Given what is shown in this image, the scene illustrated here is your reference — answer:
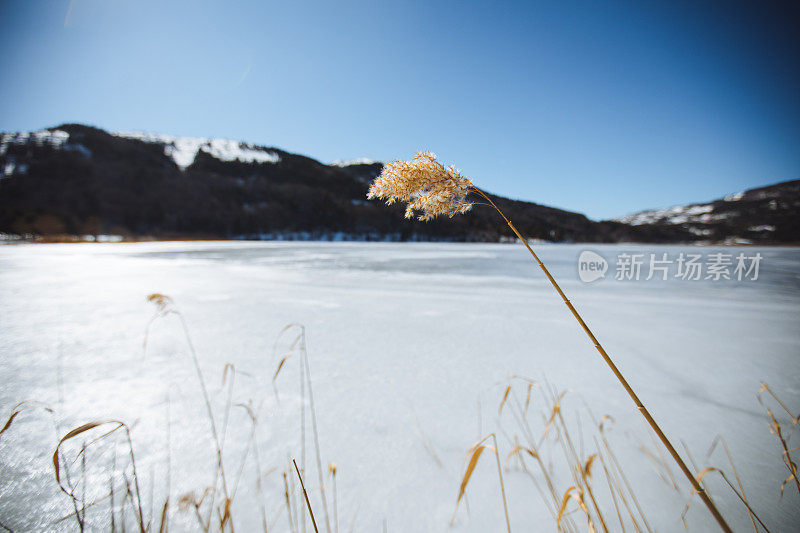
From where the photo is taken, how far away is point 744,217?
327 feet

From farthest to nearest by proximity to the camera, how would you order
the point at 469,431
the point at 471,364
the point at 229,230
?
the point at 229,230 < the point at 471,364 < the point at 469,431

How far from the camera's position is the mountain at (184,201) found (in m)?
61.6

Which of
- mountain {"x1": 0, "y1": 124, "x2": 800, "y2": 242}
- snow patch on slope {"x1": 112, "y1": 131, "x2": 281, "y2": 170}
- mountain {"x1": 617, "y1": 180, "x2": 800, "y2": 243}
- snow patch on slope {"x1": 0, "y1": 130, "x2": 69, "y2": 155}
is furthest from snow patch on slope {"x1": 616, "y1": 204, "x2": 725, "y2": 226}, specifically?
snow patch on slope {"x1": 0, "y1": 130, "x2": 69, "y2": 155}

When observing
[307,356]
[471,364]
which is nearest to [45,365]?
[307,356]

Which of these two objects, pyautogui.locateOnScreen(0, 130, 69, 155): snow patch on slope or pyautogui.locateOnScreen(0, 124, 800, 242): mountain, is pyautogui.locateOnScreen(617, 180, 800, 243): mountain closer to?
pyautogui.locateOnScreen(0, 124, 800, 242): mountain

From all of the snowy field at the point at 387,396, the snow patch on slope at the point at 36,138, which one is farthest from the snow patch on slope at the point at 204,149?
the snowy field at the point at 387,396

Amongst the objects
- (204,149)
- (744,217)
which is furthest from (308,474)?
(744,217)

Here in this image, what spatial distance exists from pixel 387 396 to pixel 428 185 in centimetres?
171

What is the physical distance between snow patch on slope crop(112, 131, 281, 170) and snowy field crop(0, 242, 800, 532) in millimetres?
109311

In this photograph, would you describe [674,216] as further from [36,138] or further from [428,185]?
[36,138]

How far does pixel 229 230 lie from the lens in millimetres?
69750

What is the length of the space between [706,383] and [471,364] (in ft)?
5.95

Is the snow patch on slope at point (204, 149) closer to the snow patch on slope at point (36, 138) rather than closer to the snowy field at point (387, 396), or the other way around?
the snow patch on slope at point (36, 138)

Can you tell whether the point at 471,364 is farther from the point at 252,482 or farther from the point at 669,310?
the point at 669,310
